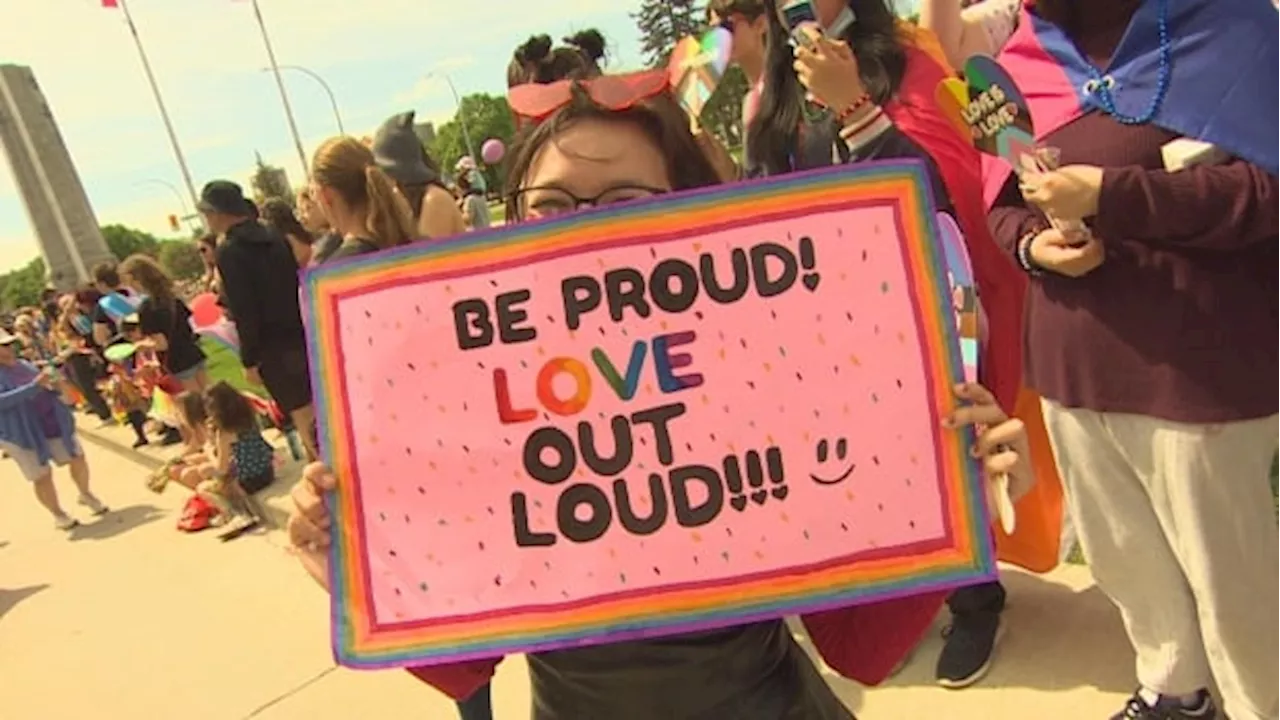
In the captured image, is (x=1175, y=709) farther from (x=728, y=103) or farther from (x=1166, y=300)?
(x=728, y=103)

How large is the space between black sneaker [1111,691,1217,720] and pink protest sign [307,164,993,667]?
119cm

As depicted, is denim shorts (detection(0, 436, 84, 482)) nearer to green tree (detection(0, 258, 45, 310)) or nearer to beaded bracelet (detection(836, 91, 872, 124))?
beaded bracelet (detection(836, 91, 872, 124))

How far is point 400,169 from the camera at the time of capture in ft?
10.6

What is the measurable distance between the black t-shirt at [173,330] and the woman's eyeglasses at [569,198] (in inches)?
273

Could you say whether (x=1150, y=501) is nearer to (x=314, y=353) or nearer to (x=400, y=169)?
(x=314, y=353)

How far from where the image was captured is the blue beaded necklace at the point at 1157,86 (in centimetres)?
151

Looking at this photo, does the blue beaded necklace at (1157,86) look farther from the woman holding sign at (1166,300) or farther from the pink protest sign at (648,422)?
the pink protest sign at (648,422)

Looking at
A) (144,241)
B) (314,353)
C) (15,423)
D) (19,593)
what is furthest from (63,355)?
(144,241)

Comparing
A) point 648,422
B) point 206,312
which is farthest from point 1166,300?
point 206,312

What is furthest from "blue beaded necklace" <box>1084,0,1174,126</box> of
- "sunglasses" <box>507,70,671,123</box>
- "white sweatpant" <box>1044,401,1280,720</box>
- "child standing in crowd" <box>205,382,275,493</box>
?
"child standing in crowd" <box>205,382,275,493</box>

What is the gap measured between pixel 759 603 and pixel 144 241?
4125 inches

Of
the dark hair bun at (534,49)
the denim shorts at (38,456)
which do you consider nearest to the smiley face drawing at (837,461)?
the dark hair bun at (534,49)

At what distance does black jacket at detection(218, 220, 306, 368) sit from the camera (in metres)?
4.66

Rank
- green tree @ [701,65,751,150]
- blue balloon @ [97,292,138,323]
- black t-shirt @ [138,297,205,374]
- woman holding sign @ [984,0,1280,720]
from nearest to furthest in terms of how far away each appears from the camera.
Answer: woman holding sign @ [984,0,1280,720] → green tree @ [701,65,751,150] → black t-shirt @ [138,297,205,374] → blue balloon @ [97,292,138,323]
